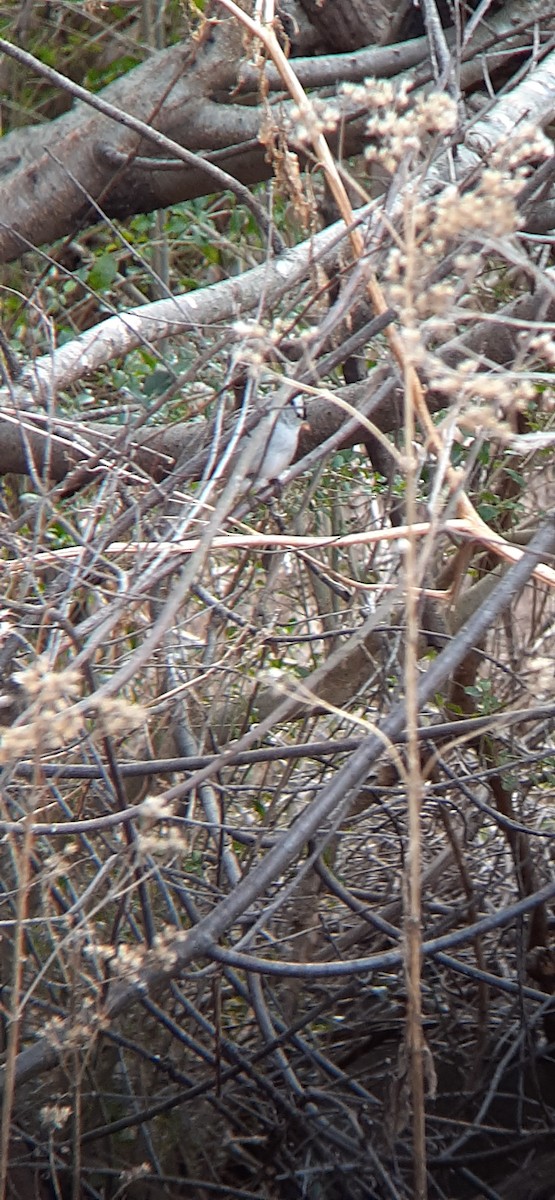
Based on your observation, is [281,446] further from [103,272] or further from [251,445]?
[103,272]

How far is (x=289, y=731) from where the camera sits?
2.54 m

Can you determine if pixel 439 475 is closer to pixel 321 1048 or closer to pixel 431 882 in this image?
pixel 431 882

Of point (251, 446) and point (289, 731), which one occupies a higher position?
point (251, 446)

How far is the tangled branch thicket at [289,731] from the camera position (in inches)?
48.1

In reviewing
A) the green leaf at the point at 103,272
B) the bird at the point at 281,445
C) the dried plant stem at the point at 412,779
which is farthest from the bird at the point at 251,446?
the green leaf at the point at 103,272

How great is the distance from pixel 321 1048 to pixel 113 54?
9.70ft

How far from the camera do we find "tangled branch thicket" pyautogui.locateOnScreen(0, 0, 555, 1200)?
122cm

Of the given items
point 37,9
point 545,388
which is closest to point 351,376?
point 545,388

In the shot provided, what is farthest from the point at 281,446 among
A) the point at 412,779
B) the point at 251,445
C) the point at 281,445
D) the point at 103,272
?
the point at 103,272

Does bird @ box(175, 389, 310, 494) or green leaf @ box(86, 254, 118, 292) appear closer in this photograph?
bird @ box(175, 389, 310, 494)

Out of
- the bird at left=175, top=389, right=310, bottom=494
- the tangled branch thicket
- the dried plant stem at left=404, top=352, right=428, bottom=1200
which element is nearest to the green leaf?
the tangled branch thicket

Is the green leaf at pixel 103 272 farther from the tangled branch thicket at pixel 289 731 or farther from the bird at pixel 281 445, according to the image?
the bird at pixel 281 445

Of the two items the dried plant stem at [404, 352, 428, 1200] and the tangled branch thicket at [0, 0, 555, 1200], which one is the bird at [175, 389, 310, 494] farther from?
the dried plant stem at [404, 352, 428, 1200]

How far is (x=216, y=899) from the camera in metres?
1.96
